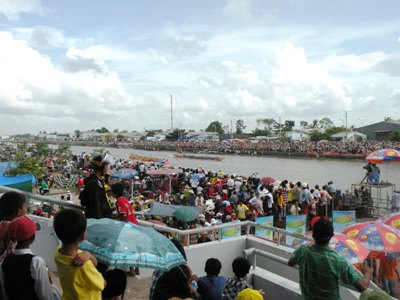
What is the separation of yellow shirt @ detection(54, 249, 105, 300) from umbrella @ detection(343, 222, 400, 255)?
144 inches

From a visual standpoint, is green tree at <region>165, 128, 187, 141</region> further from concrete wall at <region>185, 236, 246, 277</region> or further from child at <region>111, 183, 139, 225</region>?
child at <region>111, 183, 139, 225</region>

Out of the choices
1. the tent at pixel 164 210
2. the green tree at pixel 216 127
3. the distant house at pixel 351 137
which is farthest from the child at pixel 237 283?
the green tree at pixel 216 127

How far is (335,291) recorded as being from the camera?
2779 mm

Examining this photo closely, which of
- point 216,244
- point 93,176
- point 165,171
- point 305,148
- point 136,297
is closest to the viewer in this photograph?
point 93,176

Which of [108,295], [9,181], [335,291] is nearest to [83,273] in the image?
[108,295]

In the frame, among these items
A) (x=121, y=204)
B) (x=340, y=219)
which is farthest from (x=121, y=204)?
(x=340, y=219)

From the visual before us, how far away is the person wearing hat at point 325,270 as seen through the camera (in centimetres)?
274

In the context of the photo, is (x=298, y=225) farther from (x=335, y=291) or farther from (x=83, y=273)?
(x=83, y=273)

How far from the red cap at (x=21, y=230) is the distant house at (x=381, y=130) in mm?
72530

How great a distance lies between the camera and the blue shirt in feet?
10.9

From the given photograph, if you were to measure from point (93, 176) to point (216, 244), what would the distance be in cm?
252

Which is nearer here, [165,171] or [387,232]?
[387,232]

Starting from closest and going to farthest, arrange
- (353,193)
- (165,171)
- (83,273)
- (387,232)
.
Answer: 1. (83,273)
2. (387,232)
3. (353,193)
4. (165,171)

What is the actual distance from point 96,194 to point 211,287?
4.73 ft
